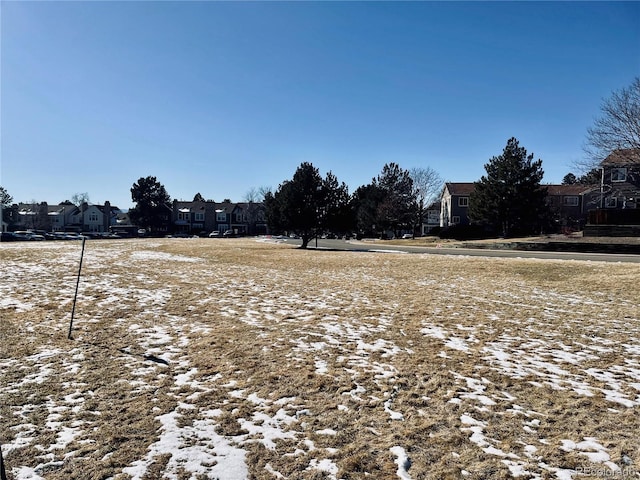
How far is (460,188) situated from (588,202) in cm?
1970

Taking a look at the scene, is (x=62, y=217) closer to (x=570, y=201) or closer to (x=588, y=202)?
(x=570, y=201)

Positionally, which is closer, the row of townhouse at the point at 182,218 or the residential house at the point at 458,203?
the residential house at the point at 458,203

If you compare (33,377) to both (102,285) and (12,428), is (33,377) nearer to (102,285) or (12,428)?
(12,428)

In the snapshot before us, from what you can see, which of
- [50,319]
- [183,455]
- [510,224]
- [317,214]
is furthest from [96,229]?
[183,455]

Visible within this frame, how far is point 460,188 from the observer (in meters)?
70.6

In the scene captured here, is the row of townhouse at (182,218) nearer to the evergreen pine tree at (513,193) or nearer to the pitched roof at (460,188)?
the pitched roof at (460,188)

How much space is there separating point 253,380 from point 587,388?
4.64 metres

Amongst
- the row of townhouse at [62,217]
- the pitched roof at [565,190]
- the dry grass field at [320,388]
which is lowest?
the dry grass field at [320,388]

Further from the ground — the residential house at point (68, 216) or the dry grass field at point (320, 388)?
the residential house at point (68, 216)

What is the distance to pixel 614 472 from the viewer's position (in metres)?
3.48

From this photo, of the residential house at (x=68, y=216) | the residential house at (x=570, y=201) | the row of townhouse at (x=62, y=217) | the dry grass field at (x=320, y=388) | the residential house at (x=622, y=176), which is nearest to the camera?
the dry grass field at (x=320, y=388)

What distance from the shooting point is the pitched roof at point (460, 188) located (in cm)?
6896

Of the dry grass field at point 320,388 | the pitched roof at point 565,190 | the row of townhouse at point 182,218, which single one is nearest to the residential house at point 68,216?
the row of townhouse at point 182,218

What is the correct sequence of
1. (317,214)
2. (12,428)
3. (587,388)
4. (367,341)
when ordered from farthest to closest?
(317,214) → (367,341) → (587,388) → (12,428)
